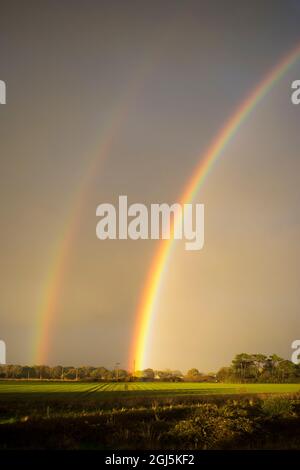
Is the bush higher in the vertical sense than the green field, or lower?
higher

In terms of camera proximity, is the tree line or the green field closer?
the green field

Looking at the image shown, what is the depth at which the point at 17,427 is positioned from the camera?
81.9 feet

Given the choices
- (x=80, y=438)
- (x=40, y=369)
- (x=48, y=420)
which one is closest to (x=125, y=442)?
(x=80, y=438)

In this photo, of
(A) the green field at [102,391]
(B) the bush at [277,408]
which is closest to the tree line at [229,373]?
(A) the green field at [102,391]

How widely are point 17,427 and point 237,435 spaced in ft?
38.3

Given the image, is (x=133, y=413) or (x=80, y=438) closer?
(x=80, y=438)

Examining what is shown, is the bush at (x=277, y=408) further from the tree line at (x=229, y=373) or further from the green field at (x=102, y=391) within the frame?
the tree line at (x=229, y=373)

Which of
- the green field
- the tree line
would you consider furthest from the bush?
the tree line

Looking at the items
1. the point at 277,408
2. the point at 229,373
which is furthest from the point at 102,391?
the point at 229,373

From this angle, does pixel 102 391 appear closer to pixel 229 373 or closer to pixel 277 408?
pixel 277 408

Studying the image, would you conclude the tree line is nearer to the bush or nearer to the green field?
the green field
